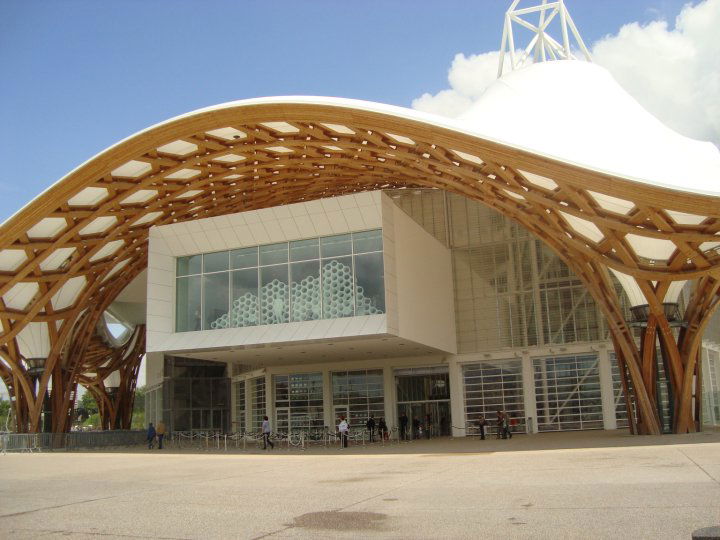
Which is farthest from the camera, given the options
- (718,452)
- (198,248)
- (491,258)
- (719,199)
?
(491,258)

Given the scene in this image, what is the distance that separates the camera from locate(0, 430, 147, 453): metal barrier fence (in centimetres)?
3369

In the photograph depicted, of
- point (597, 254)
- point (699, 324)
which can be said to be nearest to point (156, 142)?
→ point (597, 254)

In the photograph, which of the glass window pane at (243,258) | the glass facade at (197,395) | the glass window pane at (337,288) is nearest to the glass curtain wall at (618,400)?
the glass window pane at (337,288)

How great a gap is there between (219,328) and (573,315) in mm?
17651

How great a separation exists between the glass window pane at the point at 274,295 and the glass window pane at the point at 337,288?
1.88m

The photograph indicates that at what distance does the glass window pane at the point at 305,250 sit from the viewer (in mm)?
30625

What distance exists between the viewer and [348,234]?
3003 centimetres

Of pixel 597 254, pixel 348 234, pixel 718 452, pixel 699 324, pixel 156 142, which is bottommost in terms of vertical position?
pixel 718 452

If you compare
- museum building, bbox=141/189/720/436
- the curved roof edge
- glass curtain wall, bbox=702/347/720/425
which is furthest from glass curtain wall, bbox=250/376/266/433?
glass curtain wall, bbox=702/347/720/425

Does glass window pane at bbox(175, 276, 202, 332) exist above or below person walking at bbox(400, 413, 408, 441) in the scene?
above

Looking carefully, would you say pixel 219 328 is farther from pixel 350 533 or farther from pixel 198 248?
pixel 350 533

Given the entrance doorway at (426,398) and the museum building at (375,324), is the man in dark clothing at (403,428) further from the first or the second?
the museum building at (375,324)

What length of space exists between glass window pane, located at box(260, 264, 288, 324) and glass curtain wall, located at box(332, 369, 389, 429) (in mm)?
10067

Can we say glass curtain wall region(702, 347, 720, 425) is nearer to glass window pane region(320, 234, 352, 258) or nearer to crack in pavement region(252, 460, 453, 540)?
glass window pane region(320, 234, 352, 258)
